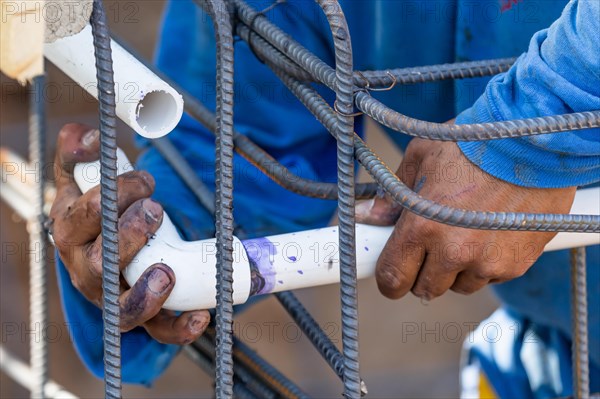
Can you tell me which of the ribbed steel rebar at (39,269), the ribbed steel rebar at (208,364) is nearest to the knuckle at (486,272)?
the ribbed steel rebar at (208,364)

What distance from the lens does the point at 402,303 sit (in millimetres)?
3312

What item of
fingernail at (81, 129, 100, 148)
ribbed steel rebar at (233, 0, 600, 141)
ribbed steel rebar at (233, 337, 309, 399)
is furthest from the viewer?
ribbed steel rebar at (233, 337, 309, 399)

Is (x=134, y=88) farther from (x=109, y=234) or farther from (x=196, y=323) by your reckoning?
(x=196, y=323)

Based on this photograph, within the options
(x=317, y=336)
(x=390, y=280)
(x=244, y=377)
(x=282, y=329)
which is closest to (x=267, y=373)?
(x=244, y=377)

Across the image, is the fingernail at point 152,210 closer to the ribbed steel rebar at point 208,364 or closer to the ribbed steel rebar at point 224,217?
the ribbed steel rebar at point 224,217

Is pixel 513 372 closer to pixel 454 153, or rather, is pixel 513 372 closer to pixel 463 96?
pixel 463 96

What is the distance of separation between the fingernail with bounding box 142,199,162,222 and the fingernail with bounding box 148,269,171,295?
0.26 ft

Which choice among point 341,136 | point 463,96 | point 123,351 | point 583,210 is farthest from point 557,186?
point 123,351

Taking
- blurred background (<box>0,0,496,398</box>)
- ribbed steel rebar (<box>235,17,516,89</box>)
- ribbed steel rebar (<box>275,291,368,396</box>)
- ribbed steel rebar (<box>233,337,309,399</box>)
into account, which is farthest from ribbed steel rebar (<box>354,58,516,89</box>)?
blurred background (<box>0,0,496,398</box>)

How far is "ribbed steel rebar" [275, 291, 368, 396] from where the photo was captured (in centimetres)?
104

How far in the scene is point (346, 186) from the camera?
93cm

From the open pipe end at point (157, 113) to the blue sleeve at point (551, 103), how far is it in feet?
1.12

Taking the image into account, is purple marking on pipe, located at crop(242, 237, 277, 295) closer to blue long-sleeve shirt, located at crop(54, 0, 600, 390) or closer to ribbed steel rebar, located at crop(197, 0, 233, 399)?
ribbed steel rebar, located at crop(197, 0, 233, 399)

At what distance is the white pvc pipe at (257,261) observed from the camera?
39.5 inches
